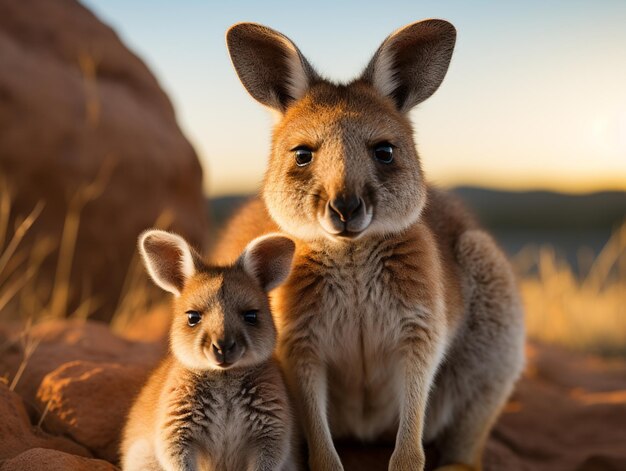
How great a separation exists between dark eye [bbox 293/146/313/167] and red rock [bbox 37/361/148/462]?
1.93 meters

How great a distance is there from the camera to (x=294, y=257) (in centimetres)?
Result: 482

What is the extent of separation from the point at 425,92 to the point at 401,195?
0.89 meters

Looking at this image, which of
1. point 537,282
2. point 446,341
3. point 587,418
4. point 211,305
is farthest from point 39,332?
point 537,282

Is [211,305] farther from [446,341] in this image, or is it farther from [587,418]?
[587,418]

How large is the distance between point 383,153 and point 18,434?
9.02 ft

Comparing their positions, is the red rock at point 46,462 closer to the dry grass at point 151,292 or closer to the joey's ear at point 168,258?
the joey's ear at point 168,258

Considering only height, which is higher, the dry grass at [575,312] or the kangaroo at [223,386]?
the kangaroo at [223,386]

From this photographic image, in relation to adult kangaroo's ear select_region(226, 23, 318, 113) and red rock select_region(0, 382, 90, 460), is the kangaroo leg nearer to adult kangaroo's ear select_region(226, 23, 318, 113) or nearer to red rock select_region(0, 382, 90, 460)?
adult kangaroo's ear select_region(226, 23, 318, 113)

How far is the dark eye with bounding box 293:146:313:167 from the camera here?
4.55 metres

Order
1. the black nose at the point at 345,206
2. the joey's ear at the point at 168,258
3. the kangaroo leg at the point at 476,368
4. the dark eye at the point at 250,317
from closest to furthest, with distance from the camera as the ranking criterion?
the black nose at the point at 345,206, the dark eye at the point at 250,317, the joey's ear at the point at 168,258, the kangaroo leg at the point at 476,368

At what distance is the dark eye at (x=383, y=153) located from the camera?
4.53m

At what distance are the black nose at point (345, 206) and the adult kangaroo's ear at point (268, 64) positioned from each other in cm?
110

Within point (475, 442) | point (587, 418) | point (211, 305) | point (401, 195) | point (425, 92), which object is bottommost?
point (587, 418)

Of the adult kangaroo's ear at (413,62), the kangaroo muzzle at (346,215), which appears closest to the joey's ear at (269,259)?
the kangaroo muzzle at (346,215)
